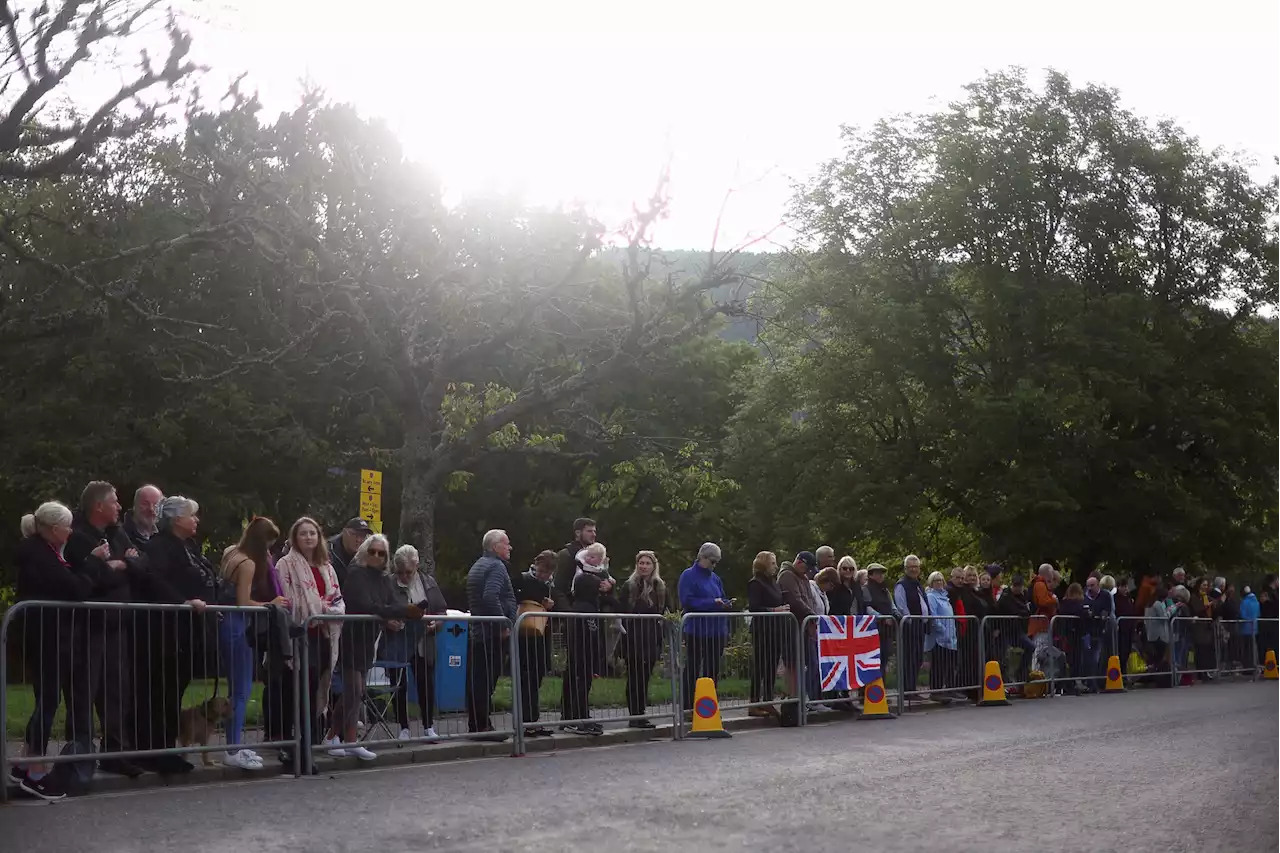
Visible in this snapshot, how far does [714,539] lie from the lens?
48.4m

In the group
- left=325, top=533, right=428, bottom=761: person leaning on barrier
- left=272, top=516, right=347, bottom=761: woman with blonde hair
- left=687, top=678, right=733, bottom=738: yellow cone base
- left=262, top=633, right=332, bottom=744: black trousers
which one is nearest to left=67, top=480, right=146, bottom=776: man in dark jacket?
left=262, top=633, right=332, bottom=744: black trousers

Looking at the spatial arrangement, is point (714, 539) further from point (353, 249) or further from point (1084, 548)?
point (353, 249)

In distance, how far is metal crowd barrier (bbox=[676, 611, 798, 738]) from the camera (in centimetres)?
1730

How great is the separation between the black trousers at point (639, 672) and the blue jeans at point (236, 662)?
4.70m

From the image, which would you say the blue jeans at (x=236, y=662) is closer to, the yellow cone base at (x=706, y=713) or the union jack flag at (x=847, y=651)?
the yellow cone base at (x=706, y=713)

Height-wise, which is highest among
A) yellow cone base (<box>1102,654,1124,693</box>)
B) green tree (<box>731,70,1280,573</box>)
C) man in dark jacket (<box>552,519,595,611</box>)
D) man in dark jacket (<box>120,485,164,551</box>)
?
green tree (<box>731,70,1280,573</box>)

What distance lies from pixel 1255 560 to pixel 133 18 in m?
27.7

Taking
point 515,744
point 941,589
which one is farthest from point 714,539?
point 515,744

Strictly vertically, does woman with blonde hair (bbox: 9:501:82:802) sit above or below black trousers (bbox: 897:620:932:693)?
above

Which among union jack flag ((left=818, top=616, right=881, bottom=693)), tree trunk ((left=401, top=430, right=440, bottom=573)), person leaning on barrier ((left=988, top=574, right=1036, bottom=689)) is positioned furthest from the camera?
tree trunk ((left=401, top=430, right=440, bottom=573))

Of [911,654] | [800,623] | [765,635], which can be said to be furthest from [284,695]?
[911,654]

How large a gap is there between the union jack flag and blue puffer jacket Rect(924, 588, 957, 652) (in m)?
1.51

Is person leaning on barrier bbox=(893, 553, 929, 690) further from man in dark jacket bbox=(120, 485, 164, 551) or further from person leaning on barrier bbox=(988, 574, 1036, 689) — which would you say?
man in dark jacket bbox=(120, 485, 164, 551)

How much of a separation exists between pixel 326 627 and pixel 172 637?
1616 millimetres
